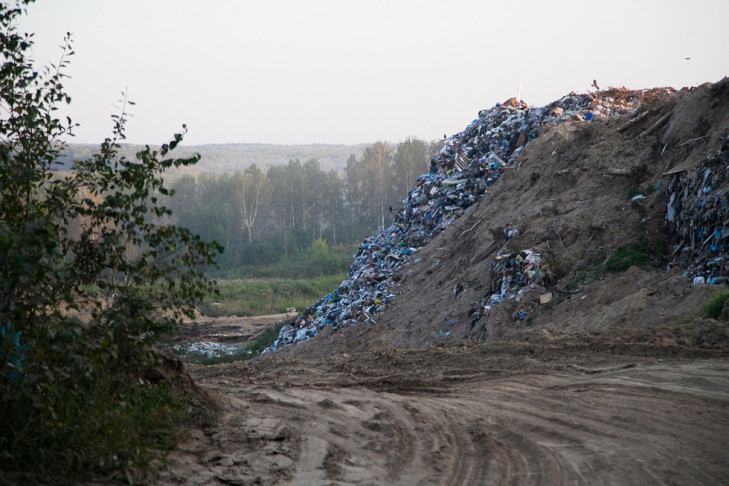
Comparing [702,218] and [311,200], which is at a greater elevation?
[311,200]

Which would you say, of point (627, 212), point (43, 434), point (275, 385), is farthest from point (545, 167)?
point (43, 434)

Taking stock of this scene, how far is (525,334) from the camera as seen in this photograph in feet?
33.4

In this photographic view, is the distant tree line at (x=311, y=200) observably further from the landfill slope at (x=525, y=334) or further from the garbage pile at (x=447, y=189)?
the landfill slope at (x=525, y=334)

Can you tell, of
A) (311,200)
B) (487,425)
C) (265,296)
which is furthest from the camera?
(311,200)

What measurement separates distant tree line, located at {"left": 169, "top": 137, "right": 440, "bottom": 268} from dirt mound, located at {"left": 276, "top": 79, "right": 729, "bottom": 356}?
3700cm

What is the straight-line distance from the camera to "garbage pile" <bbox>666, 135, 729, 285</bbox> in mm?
10992

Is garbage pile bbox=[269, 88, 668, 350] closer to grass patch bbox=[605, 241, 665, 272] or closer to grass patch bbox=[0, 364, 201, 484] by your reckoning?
grass patch bbox=[605, 241, 665, 272]

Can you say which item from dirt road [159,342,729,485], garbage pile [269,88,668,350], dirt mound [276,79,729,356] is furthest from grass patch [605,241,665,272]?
garbage pile [269,88,668,350]

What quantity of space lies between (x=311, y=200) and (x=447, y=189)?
38.8 meters

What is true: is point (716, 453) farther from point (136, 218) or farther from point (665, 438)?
point (136, 218)

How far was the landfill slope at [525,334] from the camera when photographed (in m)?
5.12

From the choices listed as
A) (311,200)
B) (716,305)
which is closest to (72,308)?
(716,305)

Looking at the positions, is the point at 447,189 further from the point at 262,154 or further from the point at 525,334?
the point at 262,154

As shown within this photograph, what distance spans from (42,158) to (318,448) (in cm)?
310
